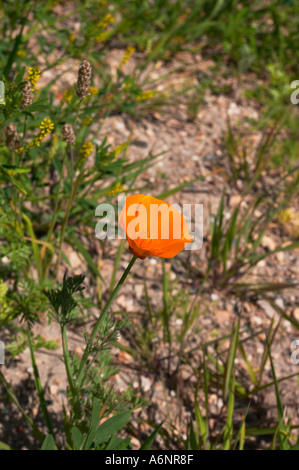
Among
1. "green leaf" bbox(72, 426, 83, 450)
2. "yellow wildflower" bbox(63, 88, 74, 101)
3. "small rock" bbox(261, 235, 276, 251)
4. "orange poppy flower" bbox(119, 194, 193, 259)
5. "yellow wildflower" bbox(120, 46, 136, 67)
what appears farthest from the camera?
"small rock" bbox(261, 235, 276, 251)

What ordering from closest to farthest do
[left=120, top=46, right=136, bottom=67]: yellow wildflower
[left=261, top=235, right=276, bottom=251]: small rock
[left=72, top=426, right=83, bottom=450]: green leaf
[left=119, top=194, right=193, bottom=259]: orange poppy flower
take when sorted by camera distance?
1. [left=119, top=194, right=193, bottom=259]: orange poppy flower
2. [left=72, top=426, right=83, bottom=450]: green leaf
3. [left=120, top=46, right=136, bottom=67]: yellow wildflower
4. [left=261, top=235, right=276, bottom=251]: small rock

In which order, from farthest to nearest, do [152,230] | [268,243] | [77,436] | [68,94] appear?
[268,243], [68,94], [77,436], [152,230]

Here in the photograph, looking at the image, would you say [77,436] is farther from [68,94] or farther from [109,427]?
[68,94]

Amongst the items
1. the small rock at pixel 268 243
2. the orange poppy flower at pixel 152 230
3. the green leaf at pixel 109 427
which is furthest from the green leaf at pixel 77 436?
the small rock at pixel 268 243

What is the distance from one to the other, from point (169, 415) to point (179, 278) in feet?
1.91

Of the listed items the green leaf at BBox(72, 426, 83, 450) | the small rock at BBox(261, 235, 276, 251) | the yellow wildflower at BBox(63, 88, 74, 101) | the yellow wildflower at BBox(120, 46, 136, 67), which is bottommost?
the green leaf at BBox(72, 426, 83, 450)

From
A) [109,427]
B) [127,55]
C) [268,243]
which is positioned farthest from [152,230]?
[268,243]

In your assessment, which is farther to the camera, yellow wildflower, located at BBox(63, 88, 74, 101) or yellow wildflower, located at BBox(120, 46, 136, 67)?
yellow wildflower, located at BBox(120, 46, 136, 67)

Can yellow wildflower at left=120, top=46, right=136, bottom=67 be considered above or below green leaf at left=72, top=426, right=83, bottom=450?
above

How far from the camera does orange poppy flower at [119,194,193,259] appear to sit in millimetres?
898

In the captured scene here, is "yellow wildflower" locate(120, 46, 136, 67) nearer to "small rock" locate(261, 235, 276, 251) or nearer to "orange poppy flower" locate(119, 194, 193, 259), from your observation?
"small rock" locate(261, 235, 276, 251)

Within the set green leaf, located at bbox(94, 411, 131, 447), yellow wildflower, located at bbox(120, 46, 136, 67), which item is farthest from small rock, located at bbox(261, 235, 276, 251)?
green leaf, located at bbox(94, 411, 131, 447)

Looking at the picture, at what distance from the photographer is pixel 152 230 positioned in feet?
2.97

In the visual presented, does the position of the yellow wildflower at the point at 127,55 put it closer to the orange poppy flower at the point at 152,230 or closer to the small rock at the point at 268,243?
the small rock at the point at 268,243
